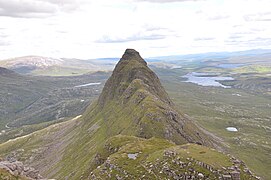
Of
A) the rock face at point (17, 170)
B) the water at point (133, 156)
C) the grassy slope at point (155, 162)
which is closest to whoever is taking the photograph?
the grassy slope at point (155, 162)

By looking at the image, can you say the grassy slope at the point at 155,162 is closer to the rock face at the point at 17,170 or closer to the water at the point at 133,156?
the water at the point at 133,156

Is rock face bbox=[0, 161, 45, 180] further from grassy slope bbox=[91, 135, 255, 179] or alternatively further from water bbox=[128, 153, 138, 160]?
water bbox=[128, 153, 138, 160]

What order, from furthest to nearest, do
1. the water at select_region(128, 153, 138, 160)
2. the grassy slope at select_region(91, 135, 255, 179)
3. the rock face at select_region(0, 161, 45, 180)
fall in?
the rock face at select_region(0, 161, 45, 180), the water at select_region(128, 153, 138, 160), the grassy slope at select_region(91, 135, 255, 179)

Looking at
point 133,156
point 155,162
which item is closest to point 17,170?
point 133,156

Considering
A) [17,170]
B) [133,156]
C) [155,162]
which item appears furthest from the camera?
[17,170]

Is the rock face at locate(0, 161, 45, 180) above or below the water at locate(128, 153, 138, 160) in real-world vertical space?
below

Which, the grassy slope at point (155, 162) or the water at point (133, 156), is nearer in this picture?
the grassy slope at point (155, 162)

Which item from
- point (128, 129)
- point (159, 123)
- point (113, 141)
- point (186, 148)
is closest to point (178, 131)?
point (159, 123)

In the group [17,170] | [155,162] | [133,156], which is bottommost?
[17,170]

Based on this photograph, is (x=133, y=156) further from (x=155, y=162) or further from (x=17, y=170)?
(x=17, y=170)

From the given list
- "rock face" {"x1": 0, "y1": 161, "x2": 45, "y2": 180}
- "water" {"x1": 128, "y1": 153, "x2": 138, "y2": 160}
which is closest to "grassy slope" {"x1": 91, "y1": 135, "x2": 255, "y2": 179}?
"water" {"x1": 128, "y1": 153, "x2": 138, "y2": 160}

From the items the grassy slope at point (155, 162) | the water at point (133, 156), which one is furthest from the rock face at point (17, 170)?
the water at point (133, 156)

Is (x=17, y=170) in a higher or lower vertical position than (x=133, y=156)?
lower

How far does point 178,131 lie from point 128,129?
27922 millimetres
